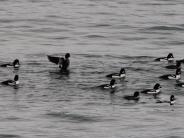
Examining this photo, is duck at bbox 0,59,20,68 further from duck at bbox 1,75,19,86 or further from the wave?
the wave

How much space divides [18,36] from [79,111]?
24.0 m

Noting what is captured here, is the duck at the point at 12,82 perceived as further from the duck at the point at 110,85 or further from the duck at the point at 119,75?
the duck at the point at 119,75

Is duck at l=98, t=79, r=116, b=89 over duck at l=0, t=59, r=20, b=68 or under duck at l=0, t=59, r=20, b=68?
under

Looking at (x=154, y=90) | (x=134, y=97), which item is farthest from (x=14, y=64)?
(x=134, y=97)

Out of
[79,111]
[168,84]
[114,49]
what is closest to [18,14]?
[114,49]

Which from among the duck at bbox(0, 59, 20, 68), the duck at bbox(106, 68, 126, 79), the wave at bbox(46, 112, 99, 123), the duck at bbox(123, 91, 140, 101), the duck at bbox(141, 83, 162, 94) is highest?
the duck at bbox(0, 59, 20, 68)

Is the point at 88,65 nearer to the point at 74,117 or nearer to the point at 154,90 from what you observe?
the point at 154,90

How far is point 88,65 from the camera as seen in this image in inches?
2251

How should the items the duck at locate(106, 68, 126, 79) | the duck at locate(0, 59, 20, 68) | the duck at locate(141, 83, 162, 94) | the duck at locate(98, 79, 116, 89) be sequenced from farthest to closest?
the duck at locate(0, 59, 20, 68), the duck at locate(106, 68, 126, 79), the duck at locate(98, 79, 116, 89), the duck at locate(141, 83, 162, 94)

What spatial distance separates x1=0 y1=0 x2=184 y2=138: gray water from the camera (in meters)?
44.2

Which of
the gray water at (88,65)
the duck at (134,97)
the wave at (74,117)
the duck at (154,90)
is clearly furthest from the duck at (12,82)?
the duck at (154,90)

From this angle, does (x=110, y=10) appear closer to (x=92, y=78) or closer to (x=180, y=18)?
(x=180, y=18)

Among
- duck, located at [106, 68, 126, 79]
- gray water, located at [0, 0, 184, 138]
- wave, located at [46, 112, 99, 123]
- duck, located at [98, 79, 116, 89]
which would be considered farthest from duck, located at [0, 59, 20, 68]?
wave, located at [46, 112, 99, 123]

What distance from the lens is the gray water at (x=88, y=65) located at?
44156 mm
